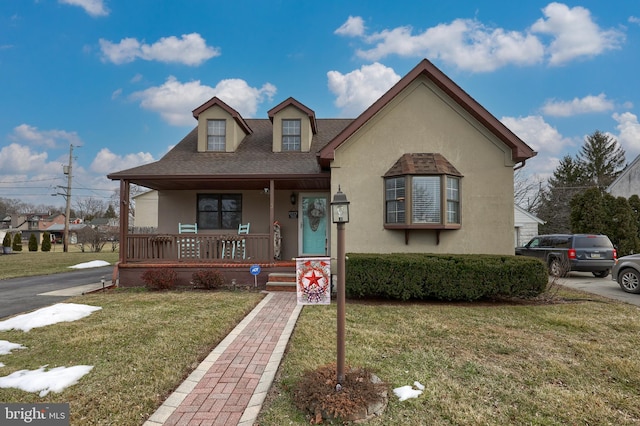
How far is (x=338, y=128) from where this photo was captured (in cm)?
1388

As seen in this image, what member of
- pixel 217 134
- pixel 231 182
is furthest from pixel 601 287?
pixel 217 134

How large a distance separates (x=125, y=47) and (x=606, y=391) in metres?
18.9

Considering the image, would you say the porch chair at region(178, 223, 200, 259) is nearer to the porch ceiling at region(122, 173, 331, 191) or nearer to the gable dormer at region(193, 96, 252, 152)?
the porch ceiling at region(122, 173, 331, 191)

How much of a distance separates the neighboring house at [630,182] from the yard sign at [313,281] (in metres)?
29.0

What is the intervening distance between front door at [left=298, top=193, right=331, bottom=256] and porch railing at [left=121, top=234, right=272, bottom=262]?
198 cm

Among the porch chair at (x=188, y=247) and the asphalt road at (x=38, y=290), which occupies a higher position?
the porch chair at (x=188, y=247)

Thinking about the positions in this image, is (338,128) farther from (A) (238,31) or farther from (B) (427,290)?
(B) (427,290)

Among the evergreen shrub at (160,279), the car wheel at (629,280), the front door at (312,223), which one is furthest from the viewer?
the front door at (312,223)

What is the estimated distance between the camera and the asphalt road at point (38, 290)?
7684 mm

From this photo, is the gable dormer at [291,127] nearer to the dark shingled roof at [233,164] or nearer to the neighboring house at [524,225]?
the dark shingled roof at [233,164]

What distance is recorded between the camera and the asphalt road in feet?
25.2

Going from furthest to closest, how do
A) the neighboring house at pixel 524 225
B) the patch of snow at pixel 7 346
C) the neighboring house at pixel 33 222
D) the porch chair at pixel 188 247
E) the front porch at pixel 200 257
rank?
the neighboring house at pixel 33 222 → the neighboring house at pixel 524 225 → the porch chair at pixel 188 247 → the front porch at pixel 200 257 → the patch of snow at pixel 7 346

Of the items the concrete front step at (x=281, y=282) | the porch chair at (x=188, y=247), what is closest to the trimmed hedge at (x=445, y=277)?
the concrete front step at (x=281, y=282)

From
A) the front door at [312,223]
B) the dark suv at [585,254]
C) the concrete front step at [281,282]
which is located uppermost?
the front door at [312,223]
